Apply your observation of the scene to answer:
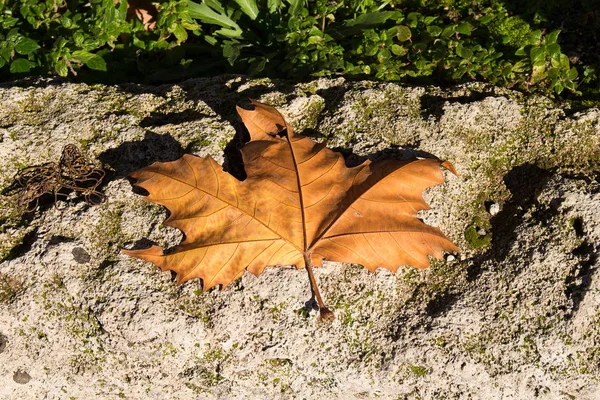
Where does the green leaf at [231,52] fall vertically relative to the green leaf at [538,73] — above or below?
below

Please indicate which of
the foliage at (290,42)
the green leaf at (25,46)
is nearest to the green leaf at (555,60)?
the foliage at (290,42)

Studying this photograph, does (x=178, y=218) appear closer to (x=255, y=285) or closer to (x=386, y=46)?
(x=255, y=285)

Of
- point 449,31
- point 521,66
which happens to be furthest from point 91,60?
point 521,66

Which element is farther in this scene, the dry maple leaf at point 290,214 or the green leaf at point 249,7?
the green leaf at point 249,7

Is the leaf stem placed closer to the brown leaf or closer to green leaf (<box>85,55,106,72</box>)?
the brown leaf

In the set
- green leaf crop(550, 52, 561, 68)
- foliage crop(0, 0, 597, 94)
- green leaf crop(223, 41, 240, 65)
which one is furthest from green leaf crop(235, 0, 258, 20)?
green leaf crop(550, 52, 561, 68)

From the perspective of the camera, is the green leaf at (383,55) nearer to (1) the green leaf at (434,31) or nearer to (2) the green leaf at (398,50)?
(2) the green leaf at (398,50)
